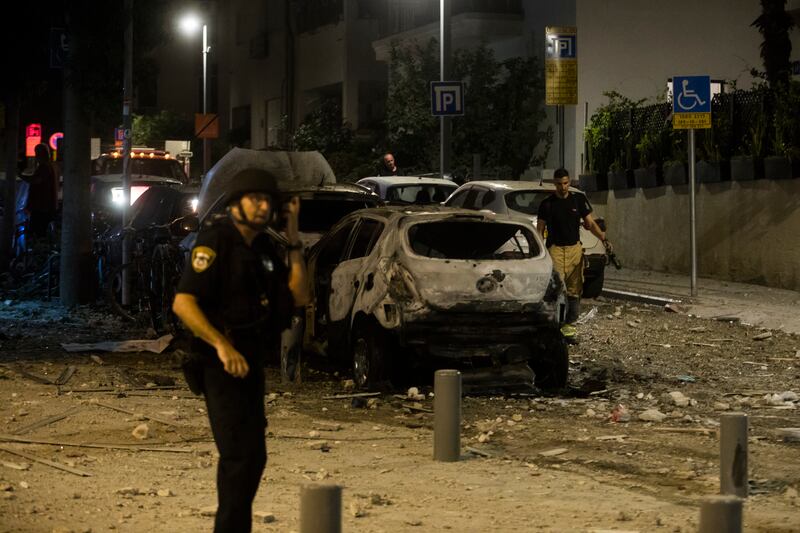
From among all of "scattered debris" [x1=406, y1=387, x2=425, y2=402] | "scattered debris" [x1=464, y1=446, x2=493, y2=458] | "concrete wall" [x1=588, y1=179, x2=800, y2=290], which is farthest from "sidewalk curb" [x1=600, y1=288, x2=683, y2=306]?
"scattered debris" [x1=464, y1=446, x2=493, y2=458]

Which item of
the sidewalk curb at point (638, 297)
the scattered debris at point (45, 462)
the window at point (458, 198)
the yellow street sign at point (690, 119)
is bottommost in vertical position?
the scattered debris at point (45, 462)

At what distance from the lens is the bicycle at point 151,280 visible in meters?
17.3

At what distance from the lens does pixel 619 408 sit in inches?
464

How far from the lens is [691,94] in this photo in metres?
20.8

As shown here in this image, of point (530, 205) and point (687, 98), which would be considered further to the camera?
point (530, 205)

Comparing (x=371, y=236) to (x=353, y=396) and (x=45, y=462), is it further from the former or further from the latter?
(x=45, y=462)

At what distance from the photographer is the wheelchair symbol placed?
20719mm

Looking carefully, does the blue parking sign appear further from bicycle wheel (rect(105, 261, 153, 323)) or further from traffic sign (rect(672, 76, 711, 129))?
bicycle wheel (rect(105, 261, 153, 323))

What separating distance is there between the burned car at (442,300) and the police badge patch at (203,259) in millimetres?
5868

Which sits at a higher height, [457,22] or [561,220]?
[457,22]

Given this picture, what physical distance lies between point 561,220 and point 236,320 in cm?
1070

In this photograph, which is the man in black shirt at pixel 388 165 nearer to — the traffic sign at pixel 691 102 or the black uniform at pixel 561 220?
the traffic sign at pixel 691 102

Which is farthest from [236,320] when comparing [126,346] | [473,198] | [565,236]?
[473,198]

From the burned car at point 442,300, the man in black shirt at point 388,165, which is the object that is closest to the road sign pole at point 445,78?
the man in black shirt at point 388,165
